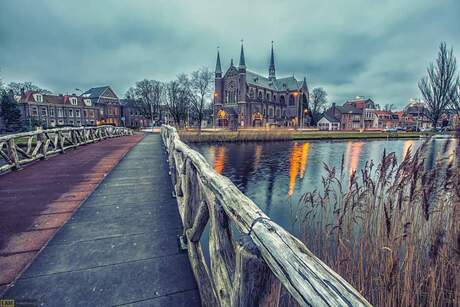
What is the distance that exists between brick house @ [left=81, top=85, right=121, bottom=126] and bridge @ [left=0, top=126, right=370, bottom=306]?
58208 mm

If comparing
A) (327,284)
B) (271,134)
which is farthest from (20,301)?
(271,134)

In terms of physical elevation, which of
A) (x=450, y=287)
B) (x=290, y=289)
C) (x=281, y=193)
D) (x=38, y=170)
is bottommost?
(x=281, y=193)

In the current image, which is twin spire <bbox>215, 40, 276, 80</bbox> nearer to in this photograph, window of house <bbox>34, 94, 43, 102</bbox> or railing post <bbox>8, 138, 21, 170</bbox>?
window of house <bbox>34, 94, 43, 102</bbox>

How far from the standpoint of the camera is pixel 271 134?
28.5m

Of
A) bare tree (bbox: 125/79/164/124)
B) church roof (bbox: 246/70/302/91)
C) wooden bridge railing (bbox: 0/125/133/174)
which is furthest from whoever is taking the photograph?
bare tree (bbox: 125/79/164/124)

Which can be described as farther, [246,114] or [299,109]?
[299,109]

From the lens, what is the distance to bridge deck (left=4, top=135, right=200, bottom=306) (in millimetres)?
1845

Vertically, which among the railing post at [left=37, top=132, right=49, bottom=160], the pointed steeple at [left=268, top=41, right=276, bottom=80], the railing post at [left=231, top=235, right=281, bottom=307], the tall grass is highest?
the pointed steeple at [left=268, top=41, right=276, bottom=80]

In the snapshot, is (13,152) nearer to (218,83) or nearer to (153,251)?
(153,251)

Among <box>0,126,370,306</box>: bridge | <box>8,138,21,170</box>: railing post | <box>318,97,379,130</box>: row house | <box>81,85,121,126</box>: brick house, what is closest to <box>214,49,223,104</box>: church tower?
<box>81,85,121,126</box>: brick house

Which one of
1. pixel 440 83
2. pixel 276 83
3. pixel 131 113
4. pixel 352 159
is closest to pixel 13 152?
pixel 352 159

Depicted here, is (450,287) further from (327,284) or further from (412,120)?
(412,120)

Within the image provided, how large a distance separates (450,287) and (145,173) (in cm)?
597

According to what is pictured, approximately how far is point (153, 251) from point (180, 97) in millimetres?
54300
